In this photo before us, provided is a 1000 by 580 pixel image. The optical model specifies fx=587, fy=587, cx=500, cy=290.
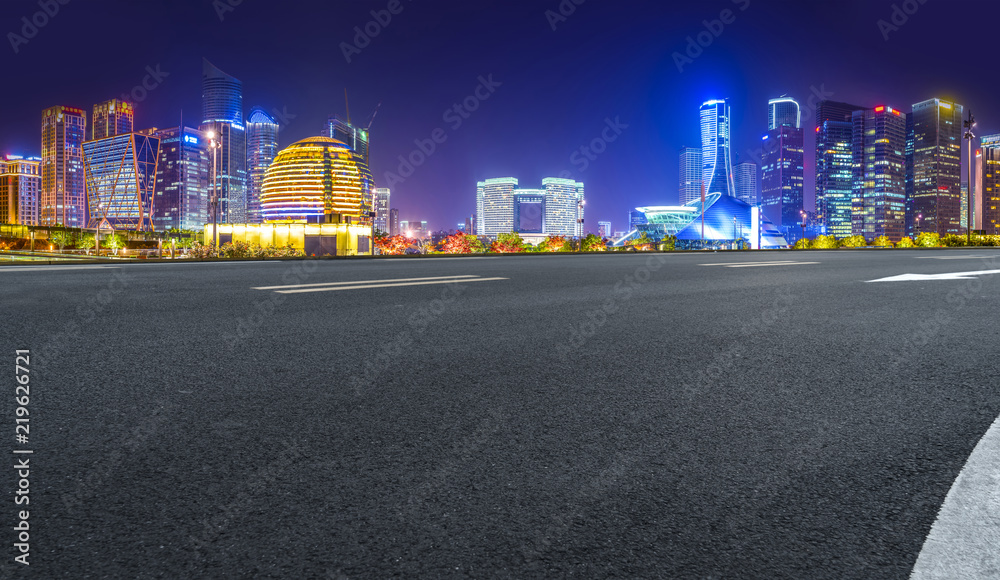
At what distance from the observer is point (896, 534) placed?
141 cm

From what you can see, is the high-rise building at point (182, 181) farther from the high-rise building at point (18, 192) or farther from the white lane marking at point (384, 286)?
the white lane marking at point (384, 286)

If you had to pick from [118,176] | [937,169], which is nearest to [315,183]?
[118,176]

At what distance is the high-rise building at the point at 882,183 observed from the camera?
181 metres

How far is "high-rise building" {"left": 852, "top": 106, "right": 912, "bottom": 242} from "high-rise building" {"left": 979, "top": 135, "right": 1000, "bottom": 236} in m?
69.8

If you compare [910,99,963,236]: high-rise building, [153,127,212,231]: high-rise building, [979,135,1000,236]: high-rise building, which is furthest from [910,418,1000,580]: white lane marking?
[910,99,963,236]: high-rise building

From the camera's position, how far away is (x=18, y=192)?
7156 inches

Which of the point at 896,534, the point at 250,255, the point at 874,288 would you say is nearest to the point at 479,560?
the point at 896,534

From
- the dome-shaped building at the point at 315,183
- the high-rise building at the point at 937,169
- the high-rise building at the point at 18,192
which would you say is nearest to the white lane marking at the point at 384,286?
the dome-shaped building at the point at 315,183

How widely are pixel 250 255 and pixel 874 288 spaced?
967 inches

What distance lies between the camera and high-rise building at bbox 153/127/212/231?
6186 inches

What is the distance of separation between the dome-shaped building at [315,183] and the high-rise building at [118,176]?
33743 millimetres

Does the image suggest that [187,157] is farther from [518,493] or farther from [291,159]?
[518,493]

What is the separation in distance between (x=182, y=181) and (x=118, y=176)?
27.0 metres

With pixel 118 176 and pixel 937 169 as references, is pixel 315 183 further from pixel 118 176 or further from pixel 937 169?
pixel 937 169
